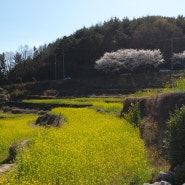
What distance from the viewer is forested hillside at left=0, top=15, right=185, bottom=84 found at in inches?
2982

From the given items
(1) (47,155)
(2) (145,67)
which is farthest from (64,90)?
(1) (47,155)

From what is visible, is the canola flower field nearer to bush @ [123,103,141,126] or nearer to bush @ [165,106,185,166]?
bush @ [165,106,185,166]

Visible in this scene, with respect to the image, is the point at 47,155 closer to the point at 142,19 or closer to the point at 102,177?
the point at 102,177

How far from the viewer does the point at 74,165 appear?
10.3 m

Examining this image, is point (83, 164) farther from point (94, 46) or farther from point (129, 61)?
point (94, 46)

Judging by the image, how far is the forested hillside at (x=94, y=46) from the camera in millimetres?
75750

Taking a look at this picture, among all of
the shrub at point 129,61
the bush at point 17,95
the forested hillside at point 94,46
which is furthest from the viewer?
the forested hillside at point 94,46

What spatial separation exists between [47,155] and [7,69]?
256 ft

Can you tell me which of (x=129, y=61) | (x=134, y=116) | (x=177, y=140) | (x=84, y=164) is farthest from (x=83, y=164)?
(x=129, y=61)

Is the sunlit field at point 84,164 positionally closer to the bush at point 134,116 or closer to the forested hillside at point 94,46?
the bush at point 134,116

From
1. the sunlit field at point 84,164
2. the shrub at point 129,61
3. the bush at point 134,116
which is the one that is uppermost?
the shrub at point 129,61

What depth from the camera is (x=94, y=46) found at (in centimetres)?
7919

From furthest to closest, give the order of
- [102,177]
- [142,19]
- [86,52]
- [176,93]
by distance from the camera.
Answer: [142,19] → [86,52] → [176,93] → [102,177]

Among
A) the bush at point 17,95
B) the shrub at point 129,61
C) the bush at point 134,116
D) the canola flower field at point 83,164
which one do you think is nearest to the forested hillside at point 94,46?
the shrub at point 129,61
